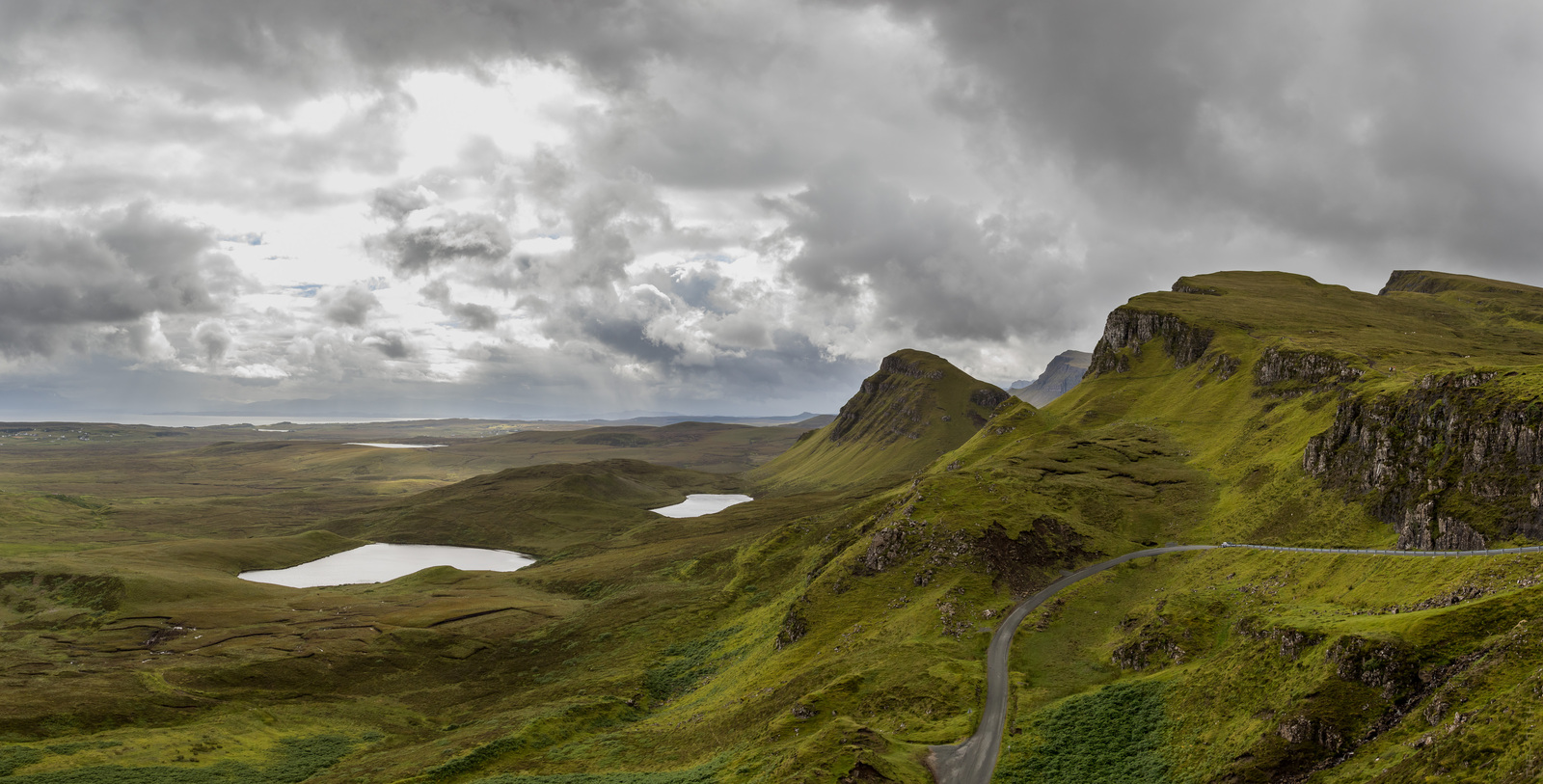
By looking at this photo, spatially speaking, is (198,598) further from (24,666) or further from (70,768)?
(70,768)

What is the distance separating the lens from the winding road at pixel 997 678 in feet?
195

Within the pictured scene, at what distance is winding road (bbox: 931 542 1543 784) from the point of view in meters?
59.3

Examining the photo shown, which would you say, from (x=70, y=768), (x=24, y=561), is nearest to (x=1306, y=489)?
(x=70, y=768)

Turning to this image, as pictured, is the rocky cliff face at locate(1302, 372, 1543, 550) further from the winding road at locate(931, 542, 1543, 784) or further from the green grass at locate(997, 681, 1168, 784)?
the green grass at locate(997, 681, 1168, 784)

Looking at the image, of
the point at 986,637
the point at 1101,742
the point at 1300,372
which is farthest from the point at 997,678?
the point at 1300,372

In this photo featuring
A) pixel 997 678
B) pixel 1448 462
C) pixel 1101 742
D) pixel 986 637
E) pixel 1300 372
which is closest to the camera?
pixel 1101 742

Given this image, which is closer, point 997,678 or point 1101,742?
point 1101,742

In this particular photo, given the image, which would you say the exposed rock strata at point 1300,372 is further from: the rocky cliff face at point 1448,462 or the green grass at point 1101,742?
the green grass at point 1101,742

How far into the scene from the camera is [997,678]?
7569cm

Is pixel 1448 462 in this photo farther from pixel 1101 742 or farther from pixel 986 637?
pixel 1101 742

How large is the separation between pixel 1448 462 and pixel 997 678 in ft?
203

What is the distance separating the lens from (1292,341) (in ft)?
548

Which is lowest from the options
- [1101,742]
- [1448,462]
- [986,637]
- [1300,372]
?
[1101,742]

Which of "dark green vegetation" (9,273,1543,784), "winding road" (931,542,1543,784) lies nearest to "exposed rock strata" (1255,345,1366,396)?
"dark green vegetation" (9,273,1543,784)
